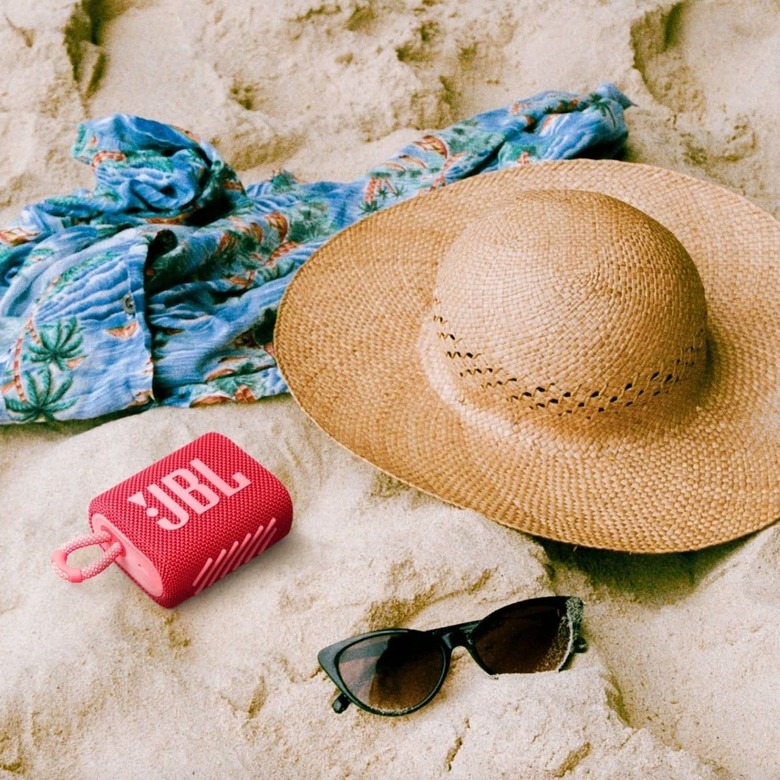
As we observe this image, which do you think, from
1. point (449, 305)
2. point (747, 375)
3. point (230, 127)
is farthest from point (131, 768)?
point (230, 127)

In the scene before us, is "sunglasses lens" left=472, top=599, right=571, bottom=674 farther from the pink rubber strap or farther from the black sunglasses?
the pink rubber strap

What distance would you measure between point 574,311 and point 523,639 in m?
0.45

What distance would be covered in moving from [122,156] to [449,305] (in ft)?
2.92

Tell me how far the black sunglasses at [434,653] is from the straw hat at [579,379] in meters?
0.15

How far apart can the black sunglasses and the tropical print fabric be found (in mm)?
596

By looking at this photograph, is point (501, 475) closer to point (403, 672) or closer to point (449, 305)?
point (449, 305)

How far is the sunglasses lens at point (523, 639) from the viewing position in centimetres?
125

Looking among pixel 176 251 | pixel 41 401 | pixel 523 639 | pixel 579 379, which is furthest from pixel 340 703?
pixel 176 251

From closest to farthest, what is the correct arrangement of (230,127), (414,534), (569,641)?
1. (569,641)
2. (414,534)
3. (230,127)

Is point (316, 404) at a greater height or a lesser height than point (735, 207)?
lesser

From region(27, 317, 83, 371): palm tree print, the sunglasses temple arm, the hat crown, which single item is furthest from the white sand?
the hat crown

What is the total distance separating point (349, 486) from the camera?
1.57 metres

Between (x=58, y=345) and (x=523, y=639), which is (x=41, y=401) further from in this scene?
(x=523, y=639)

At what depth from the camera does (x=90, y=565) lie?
1.33 m
